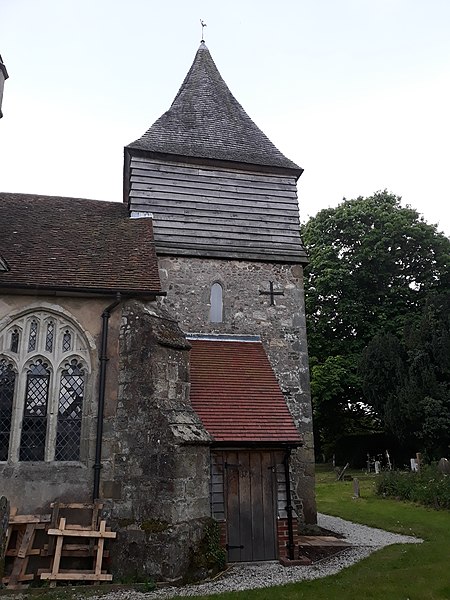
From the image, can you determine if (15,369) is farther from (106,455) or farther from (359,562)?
(359,562)

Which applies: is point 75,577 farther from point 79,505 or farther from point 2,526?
point 2,526

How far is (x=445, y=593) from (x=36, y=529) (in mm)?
6443

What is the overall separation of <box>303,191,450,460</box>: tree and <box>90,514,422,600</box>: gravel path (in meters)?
17.2

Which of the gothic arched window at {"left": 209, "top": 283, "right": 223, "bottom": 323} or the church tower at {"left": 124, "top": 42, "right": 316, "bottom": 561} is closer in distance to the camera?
the church tower at {"left": 124, "top": 42, "right": 316, "bottom": 561}

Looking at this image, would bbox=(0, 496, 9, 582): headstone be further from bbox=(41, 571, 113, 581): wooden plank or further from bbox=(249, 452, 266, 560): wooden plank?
bbox=(249, 452, 266, 560): wooden plank

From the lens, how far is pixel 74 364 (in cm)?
993

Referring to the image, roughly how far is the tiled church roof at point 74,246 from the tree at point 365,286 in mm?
17818

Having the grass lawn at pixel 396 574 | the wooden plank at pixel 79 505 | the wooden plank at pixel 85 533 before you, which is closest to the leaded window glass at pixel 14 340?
the wooden plank at pixel 79 505

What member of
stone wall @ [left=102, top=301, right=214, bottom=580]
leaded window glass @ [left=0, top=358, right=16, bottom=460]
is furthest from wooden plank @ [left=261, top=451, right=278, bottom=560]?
leaded window glass @ [left=0, top=358, right=16, bottom=460]

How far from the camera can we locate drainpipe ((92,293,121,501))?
30.2 ft

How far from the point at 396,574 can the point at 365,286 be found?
23.8 m

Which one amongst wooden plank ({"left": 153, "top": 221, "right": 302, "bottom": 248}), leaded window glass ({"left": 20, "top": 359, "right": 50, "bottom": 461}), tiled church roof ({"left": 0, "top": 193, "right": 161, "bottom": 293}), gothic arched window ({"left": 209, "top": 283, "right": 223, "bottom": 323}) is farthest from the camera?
wooden plank ({"left": 153, "top": 221, "right": 302, "bottom": 248})

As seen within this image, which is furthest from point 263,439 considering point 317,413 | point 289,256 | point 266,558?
point 317,413

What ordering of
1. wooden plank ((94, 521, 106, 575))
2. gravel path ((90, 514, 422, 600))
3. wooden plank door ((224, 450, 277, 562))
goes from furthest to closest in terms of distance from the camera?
wooden plank door ((224, 450, 277, 562)) < wooden plank ((94, 521, 106, 575)) < gravel path ((90, 514, 422, 600))
